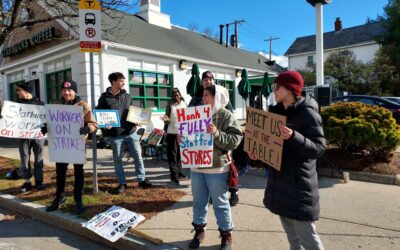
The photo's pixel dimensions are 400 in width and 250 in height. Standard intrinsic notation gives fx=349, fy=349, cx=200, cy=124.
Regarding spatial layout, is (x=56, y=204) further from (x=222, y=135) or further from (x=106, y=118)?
(x=222, y=135)

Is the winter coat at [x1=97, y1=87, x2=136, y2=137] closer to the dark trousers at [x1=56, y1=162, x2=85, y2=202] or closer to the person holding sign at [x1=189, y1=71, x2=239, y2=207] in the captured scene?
the dark trousers at [x1=56, y1=162, x2=85, y2=202]

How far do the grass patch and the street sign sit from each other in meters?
2.39

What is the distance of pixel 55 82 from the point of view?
16.7 metres

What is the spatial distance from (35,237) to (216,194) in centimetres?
262

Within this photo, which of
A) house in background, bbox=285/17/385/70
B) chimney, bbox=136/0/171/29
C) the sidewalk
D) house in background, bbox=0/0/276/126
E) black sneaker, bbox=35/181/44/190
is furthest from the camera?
house in background, bbox=285/17/385/70

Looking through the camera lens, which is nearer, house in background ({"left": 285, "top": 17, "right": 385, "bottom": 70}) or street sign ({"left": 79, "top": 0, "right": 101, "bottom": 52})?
street sign ({"left": 79, "top": 0, "right": 101, "bottom": 52})

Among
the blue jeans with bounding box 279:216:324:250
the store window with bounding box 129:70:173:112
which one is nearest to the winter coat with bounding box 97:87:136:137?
the blue jeans with bounding box 279:216:324:250

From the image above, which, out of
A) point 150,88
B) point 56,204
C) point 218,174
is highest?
point 150,88

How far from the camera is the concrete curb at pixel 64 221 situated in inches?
163

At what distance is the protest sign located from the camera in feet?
14.0

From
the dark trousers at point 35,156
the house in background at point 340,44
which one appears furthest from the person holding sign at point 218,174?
the house in background at point 340,44

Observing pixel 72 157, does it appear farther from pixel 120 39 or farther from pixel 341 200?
pixel 120 39

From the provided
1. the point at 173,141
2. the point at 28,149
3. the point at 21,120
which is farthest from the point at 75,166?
the point at 173,141

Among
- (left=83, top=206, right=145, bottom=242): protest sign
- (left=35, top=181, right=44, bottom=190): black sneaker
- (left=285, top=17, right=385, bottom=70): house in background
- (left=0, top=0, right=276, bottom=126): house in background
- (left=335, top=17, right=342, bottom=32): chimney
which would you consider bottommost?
(left=83, top=206, right=145, bottom=242): protest sign
